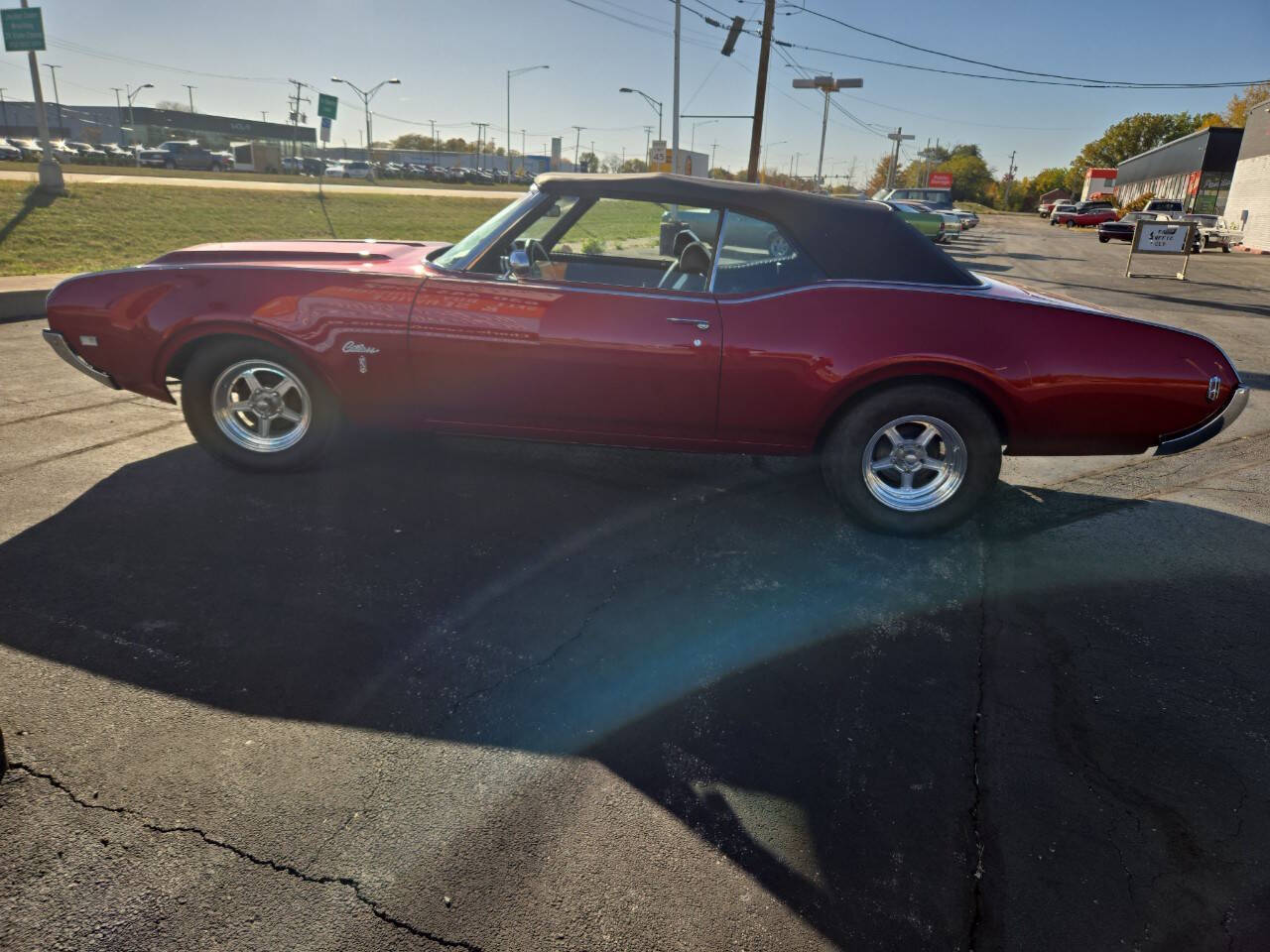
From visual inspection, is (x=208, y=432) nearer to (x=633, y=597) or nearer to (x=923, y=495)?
(x=633, y=597)

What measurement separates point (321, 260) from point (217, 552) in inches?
68.8

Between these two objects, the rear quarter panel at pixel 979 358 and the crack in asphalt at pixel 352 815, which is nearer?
the crack in asphalt at pixel 352 815

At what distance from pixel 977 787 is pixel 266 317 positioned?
372 cm

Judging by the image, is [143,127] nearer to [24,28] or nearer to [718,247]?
[24,28]

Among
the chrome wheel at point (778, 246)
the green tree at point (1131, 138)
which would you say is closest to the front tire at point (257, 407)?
the chrome wheel at point (778, 246)

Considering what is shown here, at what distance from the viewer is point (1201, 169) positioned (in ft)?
166

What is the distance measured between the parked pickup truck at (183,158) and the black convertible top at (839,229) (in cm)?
5823

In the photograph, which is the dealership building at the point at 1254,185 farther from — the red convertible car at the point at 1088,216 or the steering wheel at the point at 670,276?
the steering wheel at the point at 670,276

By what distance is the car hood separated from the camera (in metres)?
4.35

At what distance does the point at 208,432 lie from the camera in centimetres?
432

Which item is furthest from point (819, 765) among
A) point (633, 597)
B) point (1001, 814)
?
point (633, 597)

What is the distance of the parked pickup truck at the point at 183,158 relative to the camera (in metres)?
54.1

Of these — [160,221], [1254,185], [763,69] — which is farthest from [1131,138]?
[160,221]

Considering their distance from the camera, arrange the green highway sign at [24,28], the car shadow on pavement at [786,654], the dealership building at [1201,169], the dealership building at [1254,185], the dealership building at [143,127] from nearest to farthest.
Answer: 1. the car shadow on pavement at [786,654]
2. the green highway sign at [24,28]
3. the dealership building at [1254,185]
4. the dealership building at [1201,169]
5. the dealership building at [143,127]
